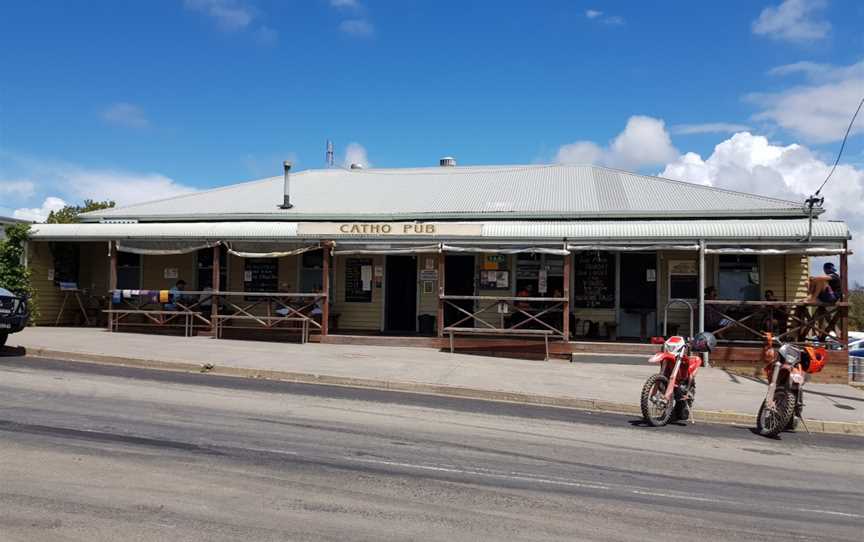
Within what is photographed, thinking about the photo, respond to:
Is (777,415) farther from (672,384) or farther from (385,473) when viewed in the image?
(385,473)

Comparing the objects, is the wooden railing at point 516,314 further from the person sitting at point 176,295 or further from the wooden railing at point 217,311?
the person sitting at point 176,295

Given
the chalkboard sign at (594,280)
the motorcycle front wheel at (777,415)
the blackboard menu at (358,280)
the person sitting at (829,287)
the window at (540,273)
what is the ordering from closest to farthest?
the motorcycle front wheel at (777,415)
the person sitting at (829,287)
the chalkboard sign at (594,280)
the window at (540,273)
the blackboard menu at (358,280)

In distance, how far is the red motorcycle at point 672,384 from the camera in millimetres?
9406

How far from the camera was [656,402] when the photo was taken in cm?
943

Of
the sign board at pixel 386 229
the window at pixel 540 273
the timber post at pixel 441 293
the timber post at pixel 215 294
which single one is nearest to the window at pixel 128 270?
the timber post at pixel 215 294

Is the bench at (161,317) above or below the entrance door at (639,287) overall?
below

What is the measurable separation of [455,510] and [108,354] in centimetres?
1027

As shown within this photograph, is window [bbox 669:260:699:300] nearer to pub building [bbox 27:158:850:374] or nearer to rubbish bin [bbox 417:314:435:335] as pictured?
pub building [bbox 27:158:850:374]

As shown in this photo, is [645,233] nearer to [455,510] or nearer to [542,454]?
[542,454]

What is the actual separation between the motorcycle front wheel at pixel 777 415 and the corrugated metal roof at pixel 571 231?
20.2ft

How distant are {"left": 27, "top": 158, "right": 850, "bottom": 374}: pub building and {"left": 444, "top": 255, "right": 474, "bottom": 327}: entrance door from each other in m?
0.04

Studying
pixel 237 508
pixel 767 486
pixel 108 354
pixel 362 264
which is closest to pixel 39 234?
pixel 108 354

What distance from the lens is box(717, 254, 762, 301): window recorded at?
1664 centimetres

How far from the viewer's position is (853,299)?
3838 centimetres
